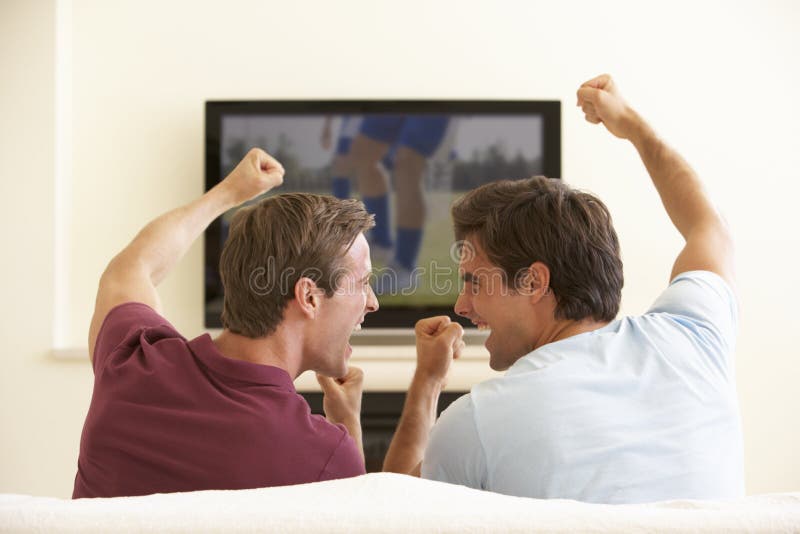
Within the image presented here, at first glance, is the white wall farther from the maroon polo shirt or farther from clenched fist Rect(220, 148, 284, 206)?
the maroon polo shirt

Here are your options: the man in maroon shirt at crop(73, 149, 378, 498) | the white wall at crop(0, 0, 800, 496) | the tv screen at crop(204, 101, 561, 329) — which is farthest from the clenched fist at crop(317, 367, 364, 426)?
the white wall at crop(0, 0, 800, 496)

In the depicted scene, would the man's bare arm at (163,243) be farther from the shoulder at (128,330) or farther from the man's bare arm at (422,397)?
the man's bare arm at (422,397)

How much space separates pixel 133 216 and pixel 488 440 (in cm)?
339

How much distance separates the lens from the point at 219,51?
4137mm

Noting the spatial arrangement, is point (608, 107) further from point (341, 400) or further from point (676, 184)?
point (341, 400)

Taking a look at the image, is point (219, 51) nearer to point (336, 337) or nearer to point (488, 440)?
point (336, 337)

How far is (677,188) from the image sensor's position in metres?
1.56

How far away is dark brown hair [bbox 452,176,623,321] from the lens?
4.45ft

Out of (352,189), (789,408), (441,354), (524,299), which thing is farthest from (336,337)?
(789,408)

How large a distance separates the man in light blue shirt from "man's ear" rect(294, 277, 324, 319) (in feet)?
0.62

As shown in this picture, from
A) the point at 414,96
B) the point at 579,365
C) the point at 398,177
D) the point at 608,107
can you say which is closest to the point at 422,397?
the point at 579,365

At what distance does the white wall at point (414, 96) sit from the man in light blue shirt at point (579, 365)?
2.63 meters

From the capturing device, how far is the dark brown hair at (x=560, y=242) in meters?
1.36

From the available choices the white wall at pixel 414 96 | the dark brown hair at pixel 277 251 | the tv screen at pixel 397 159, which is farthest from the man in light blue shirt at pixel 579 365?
the white wall at pixel 414 96
